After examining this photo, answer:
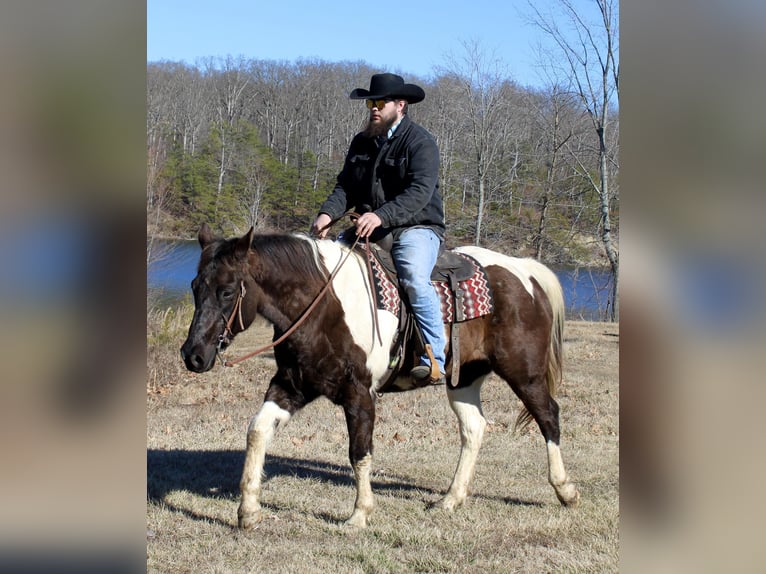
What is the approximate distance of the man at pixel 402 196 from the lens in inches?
199

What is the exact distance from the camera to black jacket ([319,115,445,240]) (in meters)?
5.05

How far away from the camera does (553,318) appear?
590 cm

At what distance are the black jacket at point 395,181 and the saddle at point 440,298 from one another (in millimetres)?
251

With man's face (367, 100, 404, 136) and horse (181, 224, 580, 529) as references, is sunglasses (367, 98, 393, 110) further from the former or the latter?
horse (181, 224, 580, 529)

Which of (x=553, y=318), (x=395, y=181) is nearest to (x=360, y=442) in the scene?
(x=395, y=181)

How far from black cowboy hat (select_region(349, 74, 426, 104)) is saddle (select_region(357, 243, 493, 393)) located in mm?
1020

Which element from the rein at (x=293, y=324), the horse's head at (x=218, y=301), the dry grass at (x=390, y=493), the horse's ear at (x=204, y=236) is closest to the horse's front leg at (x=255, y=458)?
the dry grass at (x=390, y=493)

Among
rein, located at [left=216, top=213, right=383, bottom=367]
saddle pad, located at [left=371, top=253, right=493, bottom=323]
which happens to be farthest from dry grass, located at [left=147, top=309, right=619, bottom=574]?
saddle pad, located at [left=371, top=253, right=493, bottom=323]

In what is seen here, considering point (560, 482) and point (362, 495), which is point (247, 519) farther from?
point (560, 482)

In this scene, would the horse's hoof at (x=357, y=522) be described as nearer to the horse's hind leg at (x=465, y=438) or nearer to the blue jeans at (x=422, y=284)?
the horse's hind leg at (x=465, y=438)

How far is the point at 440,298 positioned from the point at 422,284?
26 centimetres

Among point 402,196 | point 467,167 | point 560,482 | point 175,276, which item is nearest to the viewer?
point 402,196
